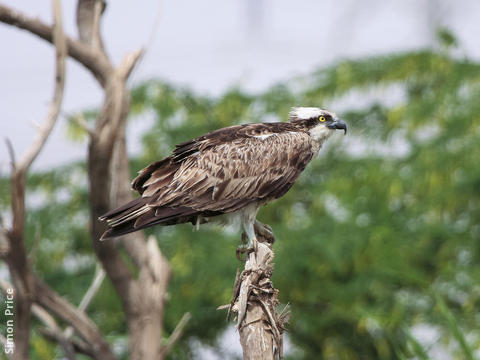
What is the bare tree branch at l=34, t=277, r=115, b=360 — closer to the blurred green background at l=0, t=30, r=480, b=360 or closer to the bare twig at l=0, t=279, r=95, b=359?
the bare twig at l=0, t=279, r=95, b=359

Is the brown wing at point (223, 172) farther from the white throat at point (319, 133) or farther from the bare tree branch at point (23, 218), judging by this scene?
the bare tree branch at point (23, 218)

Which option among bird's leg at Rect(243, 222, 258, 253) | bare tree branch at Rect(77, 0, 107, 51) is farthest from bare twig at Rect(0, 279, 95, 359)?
bird's leg at Rect(243, 222, 258, 253)

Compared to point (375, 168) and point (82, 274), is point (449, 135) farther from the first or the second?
point (82, 274)

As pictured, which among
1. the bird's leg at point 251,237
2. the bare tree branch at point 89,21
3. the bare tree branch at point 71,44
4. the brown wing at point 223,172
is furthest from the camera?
the bare tree branch at point 89,21

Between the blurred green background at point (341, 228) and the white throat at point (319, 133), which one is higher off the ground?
the blurred green background at point (341, 228)

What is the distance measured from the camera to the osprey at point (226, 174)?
5691 millimetres

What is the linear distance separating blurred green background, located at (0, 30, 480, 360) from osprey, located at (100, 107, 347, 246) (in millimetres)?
4153

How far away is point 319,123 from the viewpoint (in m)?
6.65

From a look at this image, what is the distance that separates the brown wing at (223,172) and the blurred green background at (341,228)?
4169 millimetres

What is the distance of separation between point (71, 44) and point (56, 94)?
824 millimetres

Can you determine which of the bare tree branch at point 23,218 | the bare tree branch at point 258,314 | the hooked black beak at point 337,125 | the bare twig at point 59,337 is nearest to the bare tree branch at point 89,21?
the bare tree branch at point 23,218

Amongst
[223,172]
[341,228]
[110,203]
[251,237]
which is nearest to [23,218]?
[110,203]

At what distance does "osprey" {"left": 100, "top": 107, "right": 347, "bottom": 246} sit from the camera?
5691mm

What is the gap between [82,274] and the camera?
12125 mm
